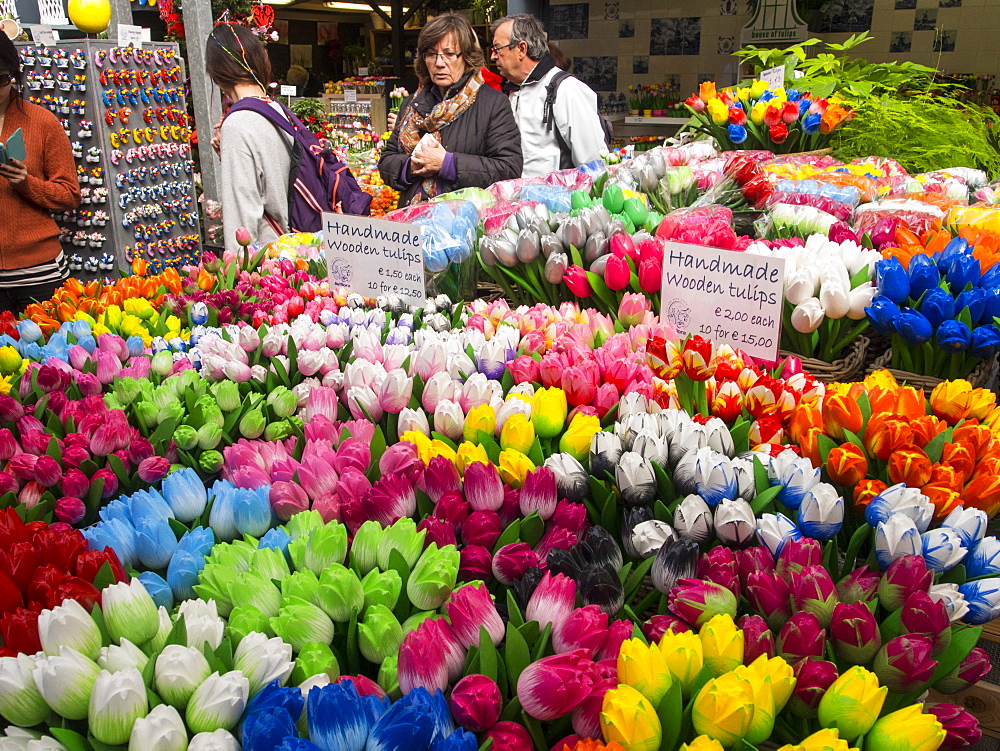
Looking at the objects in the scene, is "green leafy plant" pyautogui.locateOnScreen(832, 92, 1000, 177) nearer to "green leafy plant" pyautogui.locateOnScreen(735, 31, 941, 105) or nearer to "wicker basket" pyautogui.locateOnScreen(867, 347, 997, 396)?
"green leafy plant" pyautogui.locateOnScreen(735, 31, 941, 105)

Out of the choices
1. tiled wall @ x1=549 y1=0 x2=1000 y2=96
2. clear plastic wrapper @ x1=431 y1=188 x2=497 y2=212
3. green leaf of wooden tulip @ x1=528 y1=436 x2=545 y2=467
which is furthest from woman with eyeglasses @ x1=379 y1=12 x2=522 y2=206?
tiled wall @ x1=549 y1=0 x2=1000 y2=96

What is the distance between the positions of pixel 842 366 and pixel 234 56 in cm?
267

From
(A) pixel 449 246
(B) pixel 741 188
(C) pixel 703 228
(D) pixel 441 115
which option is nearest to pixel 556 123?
(D) pixel 441 115

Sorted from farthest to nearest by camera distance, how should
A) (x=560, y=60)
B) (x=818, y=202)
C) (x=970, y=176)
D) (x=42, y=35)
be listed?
1. (x=42, y=35)
2. (x=560, y=60)
3. (x=970, y=176)
4. (x=818, y=202)

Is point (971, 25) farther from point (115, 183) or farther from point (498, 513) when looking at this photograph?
point (498, 513)

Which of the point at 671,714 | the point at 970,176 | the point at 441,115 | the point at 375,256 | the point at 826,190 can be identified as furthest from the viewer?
the point at 441,115

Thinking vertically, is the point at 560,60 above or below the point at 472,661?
above

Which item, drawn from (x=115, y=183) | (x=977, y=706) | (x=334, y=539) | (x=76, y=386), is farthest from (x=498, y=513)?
(x=115, y=183)

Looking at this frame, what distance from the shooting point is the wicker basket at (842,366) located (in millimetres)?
1524

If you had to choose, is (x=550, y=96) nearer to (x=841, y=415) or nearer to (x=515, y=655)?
(x=841, y=415)

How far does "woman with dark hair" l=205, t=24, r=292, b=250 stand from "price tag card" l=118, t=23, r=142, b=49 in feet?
6.09

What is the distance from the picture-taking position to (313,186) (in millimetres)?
3215

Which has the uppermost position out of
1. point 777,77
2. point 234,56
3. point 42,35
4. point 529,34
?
point 42,35

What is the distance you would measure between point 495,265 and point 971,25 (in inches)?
262
